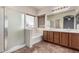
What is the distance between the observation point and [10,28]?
116cm

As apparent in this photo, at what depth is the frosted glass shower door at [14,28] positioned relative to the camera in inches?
45.3

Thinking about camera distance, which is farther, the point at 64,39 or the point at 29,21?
the point at 64,39

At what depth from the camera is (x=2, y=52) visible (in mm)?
1033

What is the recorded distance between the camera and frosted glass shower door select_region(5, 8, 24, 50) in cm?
115

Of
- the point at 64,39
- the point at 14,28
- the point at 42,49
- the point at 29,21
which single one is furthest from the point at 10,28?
the point at 64,39

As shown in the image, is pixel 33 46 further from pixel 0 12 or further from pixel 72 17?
pixel 72 17

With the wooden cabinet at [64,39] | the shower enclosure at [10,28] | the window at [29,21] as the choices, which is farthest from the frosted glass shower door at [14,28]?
the wooden cabinet at [64,39]

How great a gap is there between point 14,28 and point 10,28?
7cm

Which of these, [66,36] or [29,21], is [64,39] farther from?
[29,21]

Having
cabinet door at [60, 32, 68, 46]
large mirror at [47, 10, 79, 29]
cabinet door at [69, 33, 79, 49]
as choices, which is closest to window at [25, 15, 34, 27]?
large mirror at [47, 10, 79, 29]

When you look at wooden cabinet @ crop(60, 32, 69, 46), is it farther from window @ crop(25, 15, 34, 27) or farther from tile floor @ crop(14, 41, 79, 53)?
window @ crop(25, 15, 34, 27)

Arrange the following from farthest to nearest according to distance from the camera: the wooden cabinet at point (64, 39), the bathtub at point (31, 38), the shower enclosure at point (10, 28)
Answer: the wooden cabinet at point (64, 39)
the bathtub at point (31, 38)
the shower enclosure at point (10, 28)

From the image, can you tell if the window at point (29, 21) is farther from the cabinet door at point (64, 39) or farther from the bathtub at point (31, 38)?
the cabinet door at point (64, 39)
